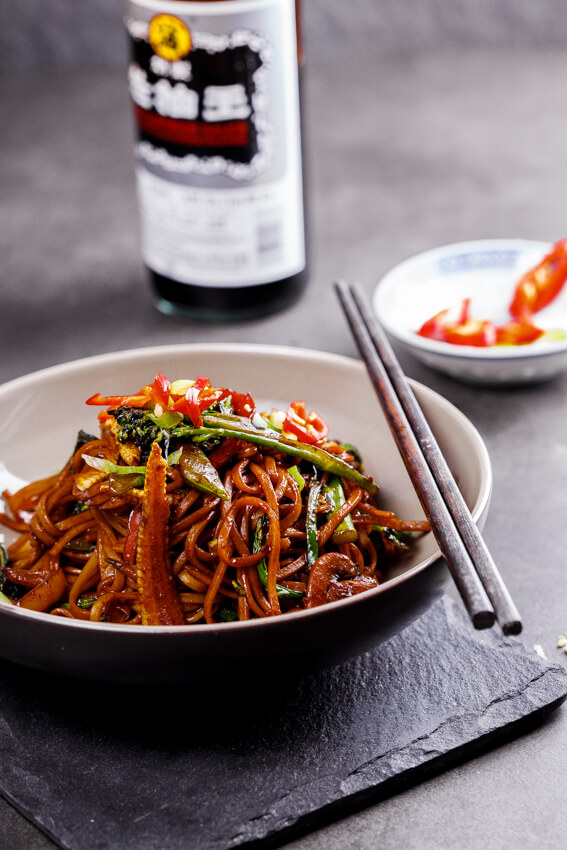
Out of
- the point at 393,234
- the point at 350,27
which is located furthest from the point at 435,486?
the point at 350,27

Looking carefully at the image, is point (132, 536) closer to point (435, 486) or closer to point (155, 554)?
point (155, 554)

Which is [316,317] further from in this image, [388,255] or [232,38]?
[232,38]

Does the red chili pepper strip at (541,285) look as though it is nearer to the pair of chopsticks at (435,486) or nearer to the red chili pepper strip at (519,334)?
the red chili pepper strip at (519,334)

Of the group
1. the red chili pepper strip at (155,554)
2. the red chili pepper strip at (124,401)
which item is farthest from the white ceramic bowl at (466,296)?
the red chili pepper strip at (155,554)

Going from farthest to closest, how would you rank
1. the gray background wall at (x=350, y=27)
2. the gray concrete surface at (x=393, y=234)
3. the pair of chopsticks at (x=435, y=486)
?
the gray background wall at (x=350, y=27), the gray concrete surface at (x=393, y=234), the pair of chopsticks at (x=435, y=486)

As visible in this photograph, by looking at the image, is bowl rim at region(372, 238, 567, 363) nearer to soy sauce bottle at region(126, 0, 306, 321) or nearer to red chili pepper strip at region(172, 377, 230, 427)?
soy sauce bottle at region(126, 0, 306, 321)

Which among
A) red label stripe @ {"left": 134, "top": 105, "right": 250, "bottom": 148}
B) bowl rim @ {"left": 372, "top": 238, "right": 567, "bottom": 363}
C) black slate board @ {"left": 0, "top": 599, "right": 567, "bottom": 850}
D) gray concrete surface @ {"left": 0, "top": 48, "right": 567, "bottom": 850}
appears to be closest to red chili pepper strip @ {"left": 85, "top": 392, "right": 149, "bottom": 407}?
black slate board @ {"left": 0, "top": 599, "right": 567, "bottom": 850}
